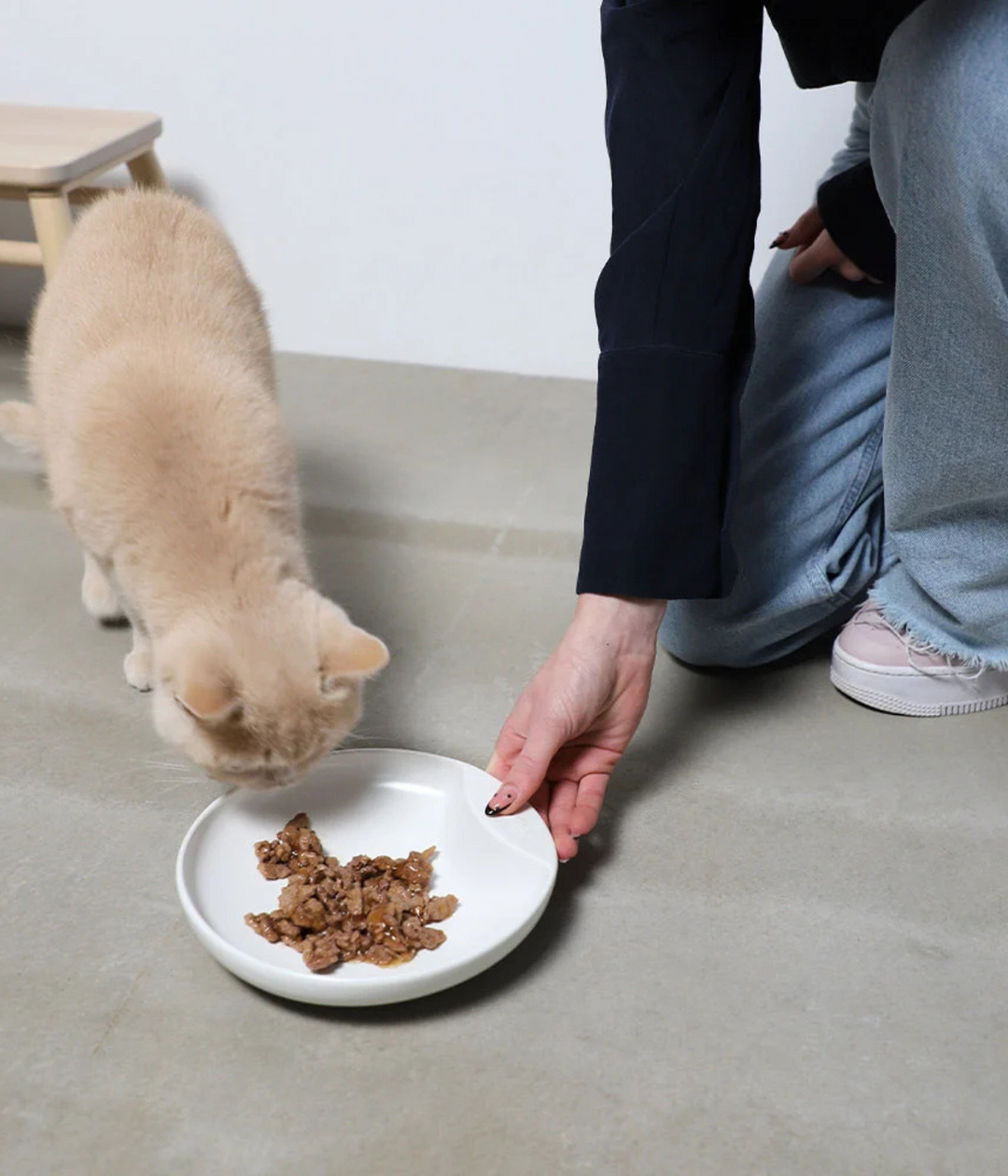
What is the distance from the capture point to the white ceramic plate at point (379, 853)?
889mm

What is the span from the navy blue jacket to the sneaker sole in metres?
0.35

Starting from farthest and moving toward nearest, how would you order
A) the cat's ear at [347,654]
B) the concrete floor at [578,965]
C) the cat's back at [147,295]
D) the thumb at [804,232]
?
1. the thumb at [804,232]
2. the cat's back at [147,295]
3. the cat's ear at [347,654]
4. the concrete floor at [578,965]

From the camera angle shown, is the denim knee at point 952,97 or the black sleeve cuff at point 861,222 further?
the black sleeve cuff at point 861,222

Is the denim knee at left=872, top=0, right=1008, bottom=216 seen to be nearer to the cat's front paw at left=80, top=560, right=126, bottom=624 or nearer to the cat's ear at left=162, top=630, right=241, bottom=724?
the cat's ear at left=162, top=630, right=241, bottom=724

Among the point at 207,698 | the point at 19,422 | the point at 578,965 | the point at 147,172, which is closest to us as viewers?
the point at 207,698

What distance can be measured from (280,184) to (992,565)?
1.53 m

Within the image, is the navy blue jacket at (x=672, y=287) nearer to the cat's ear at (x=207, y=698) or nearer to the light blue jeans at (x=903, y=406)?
the light blue jeans at (x=903, y=406)

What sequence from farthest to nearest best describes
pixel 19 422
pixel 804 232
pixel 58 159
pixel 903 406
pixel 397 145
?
pixel 397 145 < pixel 58 159 < pixel 19 422 < pixel 804 232 < pixel 903 406

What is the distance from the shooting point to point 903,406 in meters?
1.17

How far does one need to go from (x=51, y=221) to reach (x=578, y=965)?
1.34 metres

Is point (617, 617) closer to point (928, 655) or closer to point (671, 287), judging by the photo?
point (671, 287)

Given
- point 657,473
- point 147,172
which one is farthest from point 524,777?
point 147,172

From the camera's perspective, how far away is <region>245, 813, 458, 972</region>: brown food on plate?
0.95 metres

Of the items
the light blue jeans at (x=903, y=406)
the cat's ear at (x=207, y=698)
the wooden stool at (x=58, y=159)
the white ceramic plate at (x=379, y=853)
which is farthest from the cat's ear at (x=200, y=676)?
the wooden stool at (x=58, y=159)
